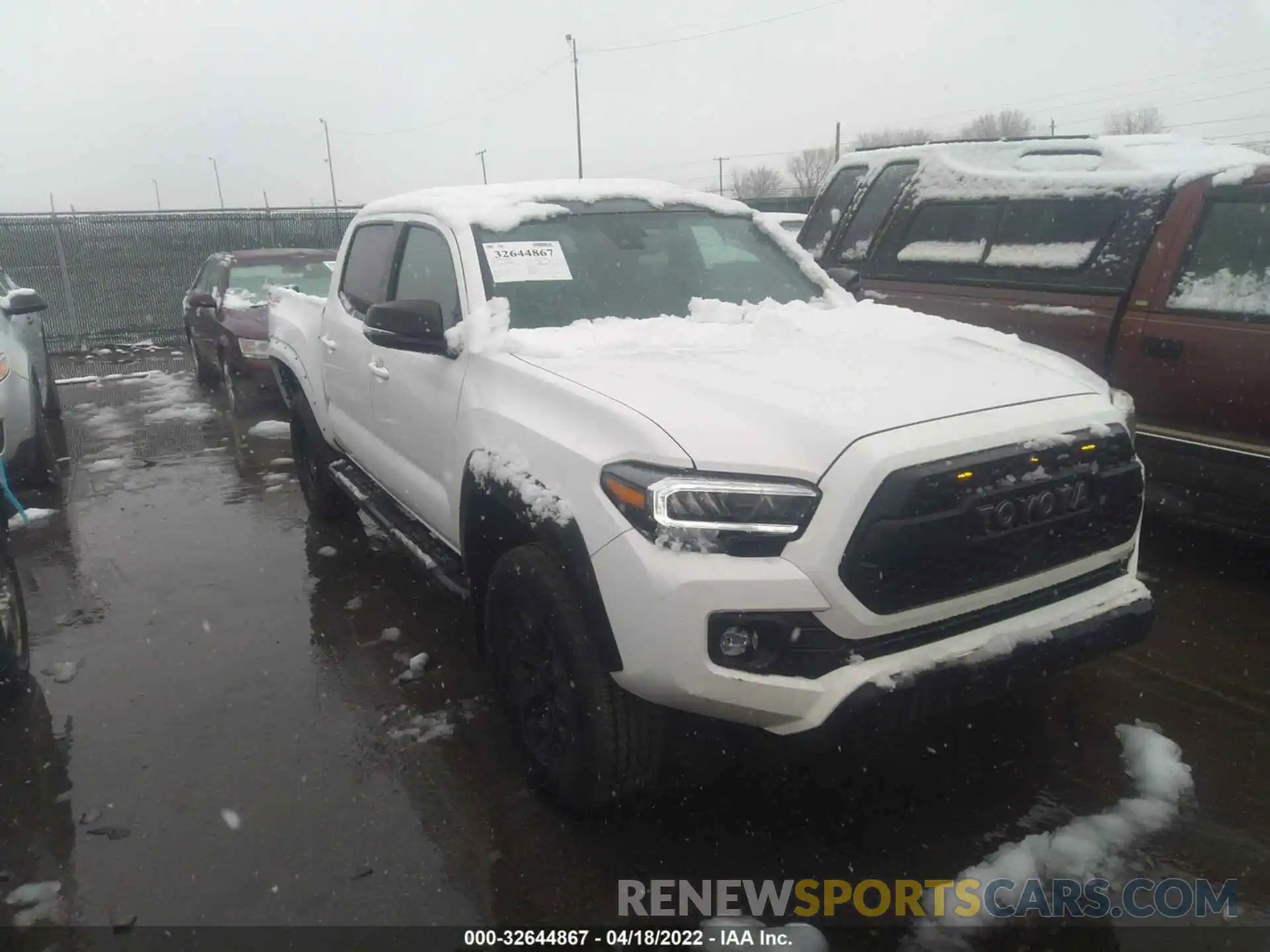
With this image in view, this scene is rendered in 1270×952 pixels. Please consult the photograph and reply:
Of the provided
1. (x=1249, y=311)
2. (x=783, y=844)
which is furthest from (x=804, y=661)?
(x=1249, y=311)

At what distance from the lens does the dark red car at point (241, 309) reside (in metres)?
9.29

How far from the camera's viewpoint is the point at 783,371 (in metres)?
2.86

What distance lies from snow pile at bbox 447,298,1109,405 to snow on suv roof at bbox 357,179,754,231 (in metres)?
0.52

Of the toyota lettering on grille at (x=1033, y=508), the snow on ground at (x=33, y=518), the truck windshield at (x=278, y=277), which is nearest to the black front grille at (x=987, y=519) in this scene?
the toyota lettering on grille at (x=1033, y=508)

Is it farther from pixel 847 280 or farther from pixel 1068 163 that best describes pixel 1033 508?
pixel 1068 163

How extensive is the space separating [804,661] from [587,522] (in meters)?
0.67

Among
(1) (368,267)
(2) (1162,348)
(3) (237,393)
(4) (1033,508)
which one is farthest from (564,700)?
(3) (237,393)

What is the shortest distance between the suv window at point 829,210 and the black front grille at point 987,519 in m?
4.04

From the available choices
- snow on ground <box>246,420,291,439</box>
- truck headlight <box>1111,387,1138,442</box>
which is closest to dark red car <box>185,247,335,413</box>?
snow on ground <box>246,420,291,439</box>

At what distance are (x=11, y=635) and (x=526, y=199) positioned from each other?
2630 mm

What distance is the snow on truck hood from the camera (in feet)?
8.00

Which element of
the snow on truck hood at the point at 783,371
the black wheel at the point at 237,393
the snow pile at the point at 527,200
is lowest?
the black wheel at the point at 237,393

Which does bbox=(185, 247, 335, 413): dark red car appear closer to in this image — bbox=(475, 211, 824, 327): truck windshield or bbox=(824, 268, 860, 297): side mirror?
bbox=(475, 211, 824, 327): truck windshield

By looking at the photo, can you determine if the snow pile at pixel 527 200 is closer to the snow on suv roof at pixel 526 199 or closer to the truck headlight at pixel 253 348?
the snow on suv roof at pixel 526 199
